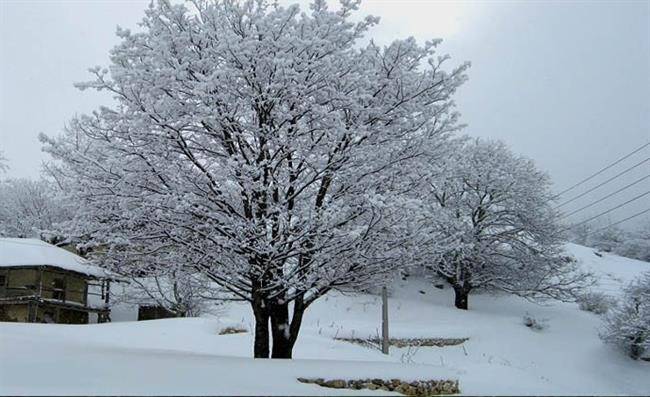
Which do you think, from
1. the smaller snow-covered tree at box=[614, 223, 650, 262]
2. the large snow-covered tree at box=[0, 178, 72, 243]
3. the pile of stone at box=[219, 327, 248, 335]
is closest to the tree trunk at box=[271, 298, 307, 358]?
the pile of stone at box=[219, 327, 248, 335]

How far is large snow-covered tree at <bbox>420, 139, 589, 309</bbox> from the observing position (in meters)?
27.3

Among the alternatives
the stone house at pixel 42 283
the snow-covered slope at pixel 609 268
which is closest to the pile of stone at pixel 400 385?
the stone house at pixel 42 283

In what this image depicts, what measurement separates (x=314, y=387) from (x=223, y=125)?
4685 millimetres

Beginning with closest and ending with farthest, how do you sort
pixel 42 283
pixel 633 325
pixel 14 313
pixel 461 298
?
1. pixel 633 325
2. pixel 14 313
3. pixel 42 283
4. pixel 461 298

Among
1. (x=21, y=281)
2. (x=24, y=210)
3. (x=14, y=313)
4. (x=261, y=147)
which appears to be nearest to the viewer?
(x=261, y=147)

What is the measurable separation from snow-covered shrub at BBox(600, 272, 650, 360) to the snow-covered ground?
53cm

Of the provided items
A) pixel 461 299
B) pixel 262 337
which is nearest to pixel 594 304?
pixel 461 299

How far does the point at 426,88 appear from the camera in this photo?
10.0 m

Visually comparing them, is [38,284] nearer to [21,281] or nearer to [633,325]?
[21,281]

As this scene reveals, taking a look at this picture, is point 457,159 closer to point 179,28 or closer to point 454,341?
point 179,28

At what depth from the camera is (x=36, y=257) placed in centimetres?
2302

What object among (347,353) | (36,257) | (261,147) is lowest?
(347,353)

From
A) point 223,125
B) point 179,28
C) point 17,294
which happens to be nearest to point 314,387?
point 223,125

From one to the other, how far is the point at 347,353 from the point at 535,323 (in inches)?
550
